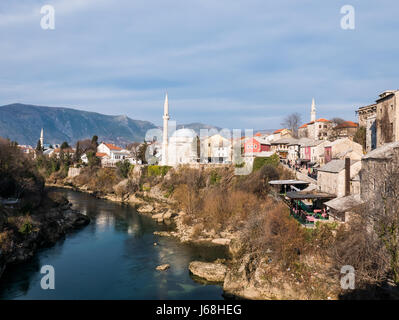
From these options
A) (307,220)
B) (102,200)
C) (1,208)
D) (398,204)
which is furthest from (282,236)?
(102,200)

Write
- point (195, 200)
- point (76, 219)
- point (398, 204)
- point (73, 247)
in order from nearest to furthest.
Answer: point (398, 204), point (73, 247), point (76, 219), point (195, 200)

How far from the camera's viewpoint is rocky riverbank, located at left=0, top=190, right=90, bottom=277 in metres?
20.3

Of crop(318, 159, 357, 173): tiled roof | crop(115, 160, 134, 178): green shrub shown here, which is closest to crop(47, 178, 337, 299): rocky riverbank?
crop(318, 159, 357, 173): tiled roof

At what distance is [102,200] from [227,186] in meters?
21.4

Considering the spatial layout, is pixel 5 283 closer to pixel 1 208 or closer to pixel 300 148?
pixel 1 208

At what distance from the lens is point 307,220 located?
63.5 ft

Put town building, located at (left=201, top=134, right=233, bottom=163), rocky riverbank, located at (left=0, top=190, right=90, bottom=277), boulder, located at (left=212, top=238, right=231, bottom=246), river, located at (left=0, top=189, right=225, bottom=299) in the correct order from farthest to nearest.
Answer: town building, located at (left=201, top=134, right=233, bottom=163)
boulder, located at (left=212, top=238, right=231, bottom=246)
rocky riverbank, located at (left=0, top=190, right=90, bottom=277)
river, located at (left=0, top=189, right=225, bottom=299)

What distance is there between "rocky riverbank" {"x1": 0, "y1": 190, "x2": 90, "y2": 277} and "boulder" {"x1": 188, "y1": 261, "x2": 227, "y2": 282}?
11722 mm

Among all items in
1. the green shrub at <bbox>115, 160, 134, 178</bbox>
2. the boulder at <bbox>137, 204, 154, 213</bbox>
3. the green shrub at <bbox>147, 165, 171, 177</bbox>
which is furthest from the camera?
the green shrub at <bbox>115, 160, 134, 178</bbox>

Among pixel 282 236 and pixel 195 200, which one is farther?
pixel 195 200

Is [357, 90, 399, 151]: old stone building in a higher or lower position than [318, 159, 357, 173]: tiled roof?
higher

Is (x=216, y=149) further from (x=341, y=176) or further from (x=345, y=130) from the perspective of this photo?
(x=341, y=176)

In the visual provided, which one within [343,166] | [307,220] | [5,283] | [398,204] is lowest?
[5,283]

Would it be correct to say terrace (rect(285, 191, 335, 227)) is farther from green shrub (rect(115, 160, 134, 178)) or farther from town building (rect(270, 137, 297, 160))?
green shrub (rect(115, 160, 134, 178))
